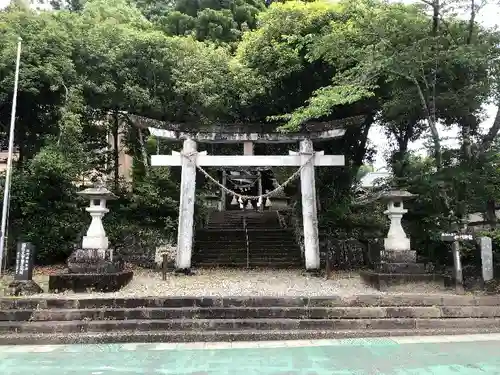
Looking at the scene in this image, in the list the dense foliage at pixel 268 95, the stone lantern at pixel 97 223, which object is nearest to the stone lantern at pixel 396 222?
the dense foliage at pixel 268 95

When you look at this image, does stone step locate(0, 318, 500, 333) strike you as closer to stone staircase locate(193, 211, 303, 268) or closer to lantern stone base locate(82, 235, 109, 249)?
lantern stone base locate(82, 235, 109, 249)

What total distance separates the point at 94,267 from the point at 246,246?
6.91 meters

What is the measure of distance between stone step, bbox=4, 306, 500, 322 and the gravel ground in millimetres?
809

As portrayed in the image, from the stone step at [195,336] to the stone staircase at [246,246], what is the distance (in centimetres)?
668

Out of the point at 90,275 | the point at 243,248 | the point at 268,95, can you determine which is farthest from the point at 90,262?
the point at 268,95

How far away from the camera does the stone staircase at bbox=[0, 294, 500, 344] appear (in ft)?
23.2

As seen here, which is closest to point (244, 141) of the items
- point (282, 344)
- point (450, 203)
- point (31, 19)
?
point (450, 203)

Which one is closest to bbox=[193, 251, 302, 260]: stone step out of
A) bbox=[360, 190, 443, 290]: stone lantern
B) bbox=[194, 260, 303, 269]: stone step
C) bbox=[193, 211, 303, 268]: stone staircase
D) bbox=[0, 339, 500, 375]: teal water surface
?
bbox=[193, 211, 303, 268]: stone staircase

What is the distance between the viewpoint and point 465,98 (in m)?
11.1

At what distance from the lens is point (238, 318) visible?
7602mm

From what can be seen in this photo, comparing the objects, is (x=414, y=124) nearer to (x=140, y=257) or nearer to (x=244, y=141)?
(x=244, y=141)

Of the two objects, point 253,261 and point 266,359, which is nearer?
point 266,359

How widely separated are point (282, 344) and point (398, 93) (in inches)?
332

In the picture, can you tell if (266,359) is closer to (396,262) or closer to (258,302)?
(258,302)
